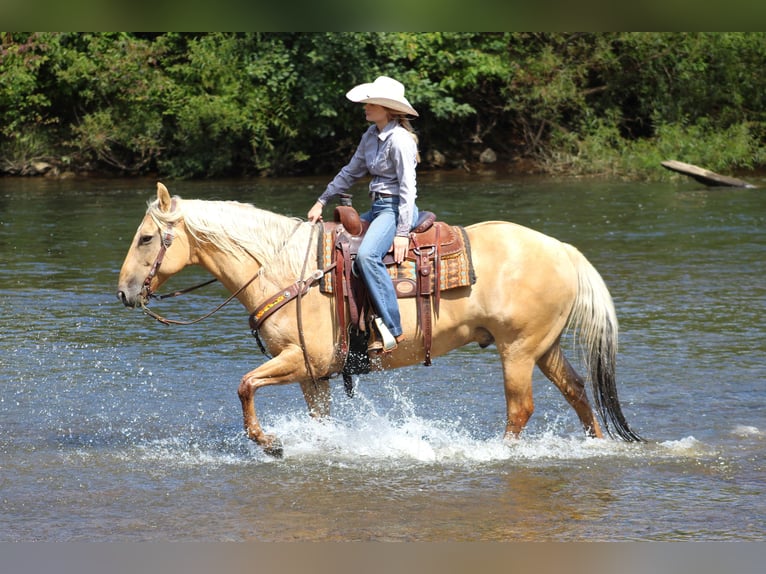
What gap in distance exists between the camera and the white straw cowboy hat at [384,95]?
7.18m

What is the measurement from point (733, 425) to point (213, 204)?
4.10 meters

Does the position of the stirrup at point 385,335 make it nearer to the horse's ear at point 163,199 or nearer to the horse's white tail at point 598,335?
the horse's white tail at point 598,335

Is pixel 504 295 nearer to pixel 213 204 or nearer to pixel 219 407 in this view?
pixel 213 204

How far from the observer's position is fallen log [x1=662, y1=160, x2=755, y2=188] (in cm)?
2552

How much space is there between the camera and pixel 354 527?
620 cm

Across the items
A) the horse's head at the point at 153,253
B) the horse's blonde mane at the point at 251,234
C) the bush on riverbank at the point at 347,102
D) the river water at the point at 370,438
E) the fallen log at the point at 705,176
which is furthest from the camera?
the bush on riverbank at the point at 347,102

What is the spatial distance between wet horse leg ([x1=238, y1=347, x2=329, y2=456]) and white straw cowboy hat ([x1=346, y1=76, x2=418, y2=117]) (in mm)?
1687

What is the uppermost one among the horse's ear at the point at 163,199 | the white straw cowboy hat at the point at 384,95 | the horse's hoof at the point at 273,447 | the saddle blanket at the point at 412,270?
the white straw cowboy hat at the point at 384,95

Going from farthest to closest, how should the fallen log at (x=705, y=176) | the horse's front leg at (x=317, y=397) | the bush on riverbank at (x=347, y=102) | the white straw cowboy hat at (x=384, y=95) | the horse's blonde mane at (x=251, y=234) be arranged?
1. the bush on riverbank at (x=347, y=102)
2. the fallen log at (x=705, y=176)
3. the horse's front leg at (x=317, y=397)
4. the horse's blonde mane at (x=251, y=234)
5. the white straw cowboy hat at (x=384, y=95)

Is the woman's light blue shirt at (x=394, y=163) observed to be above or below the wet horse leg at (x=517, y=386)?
above

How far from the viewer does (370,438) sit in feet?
26.2

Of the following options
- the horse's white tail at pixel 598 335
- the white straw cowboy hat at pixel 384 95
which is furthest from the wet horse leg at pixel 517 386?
the white straw cowboy hat at pixel 384 95

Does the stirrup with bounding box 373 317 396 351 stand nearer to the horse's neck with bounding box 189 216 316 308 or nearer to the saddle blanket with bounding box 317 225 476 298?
the saddle blanket with bounding box 317 225 476 298

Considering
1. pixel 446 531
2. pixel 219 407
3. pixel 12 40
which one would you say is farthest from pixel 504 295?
pixel 12 40
